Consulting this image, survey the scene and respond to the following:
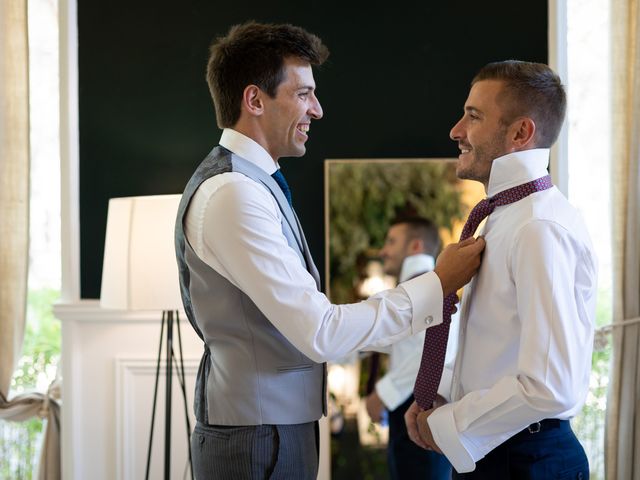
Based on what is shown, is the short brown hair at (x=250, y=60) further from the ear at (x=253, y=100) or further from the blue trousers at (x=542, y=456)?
the blue trousers at (x=542, y=456)

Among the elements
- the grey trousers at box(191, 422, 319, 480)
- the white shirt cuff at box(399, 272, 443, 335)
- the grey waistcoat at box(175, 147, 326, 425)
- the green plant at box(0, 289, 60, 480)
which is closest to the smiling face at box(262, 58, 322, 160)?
the grey waistcoat at box(175, 147, 326, 425)

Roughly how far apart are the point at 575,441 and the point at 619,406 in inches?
67.5

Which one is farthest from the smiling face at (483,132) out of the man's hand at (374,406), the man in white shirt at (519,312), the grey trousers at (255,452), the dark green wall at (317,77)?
the man's hand at (374,406)

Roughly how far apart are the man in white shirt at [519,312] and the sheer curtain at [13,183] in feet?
6.99

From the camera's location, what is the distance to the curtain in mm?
3469

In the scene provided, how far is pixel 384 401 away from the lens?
3.46m

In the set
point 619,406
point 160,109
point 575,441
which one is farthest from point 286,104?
point 619,406

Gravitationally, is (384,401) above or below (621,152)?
below

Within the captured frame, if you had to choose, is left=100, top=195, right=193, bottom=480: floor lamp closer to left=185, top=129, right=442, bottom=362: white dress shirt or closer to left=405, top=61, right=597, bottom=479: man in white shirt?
left=185, top=129, right=442, bottom=362: white dress shirt

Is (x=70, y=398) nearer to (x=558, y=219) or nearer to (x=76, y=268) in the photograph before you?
(x=76, y=268)

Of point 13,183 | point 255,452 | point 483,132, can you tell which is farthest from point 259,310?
point 13,183

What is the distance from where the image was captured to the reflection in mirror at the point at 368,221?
3449 millimetres

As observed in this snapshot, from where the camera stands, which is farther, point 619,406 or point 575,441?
point 619,406

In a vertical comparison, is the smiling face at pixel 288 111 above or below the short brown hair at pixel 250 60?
below
